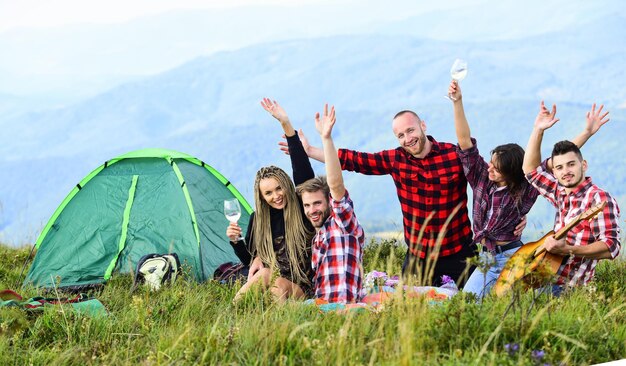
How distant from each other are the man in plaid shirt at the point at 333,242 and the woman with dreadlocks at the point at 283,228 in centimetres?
23

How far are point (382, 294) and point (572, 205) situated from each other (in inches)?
59.2

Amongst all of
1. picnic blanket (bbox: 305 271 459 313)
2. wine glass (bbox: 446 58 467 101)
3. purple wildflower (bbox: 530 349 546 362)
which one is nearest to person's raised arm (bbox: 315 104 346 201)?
picnic blanket (bbox: 305 271 459 313)

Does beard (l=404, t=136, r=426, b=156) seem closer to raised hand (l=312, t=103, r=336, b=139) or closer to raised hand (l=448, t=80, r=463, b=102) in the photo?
raised hand (l=448, t=80, r=463, b=102)

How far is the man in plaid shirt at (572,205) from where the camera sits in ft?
18.2

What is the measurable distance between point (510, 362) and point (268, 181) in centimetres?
290

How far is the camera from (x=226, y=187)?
8695 mm

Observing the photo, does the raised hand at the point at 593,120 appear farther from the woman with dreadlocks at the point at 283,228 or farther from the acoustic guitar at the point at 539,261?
the woman with dreadlocks at the point at 283,228

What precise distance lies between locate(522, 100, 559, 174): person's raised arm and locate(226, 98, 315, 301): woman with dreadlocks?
1684mm

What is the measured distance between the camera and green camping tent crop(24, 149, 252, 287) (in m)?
8.12

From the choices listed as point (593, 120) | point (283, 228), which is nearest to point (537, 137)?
point (593, 120)

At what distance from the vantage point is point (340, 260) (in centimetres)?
583

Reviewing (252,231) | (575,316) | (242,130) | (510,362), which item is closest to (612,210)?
(575,316)

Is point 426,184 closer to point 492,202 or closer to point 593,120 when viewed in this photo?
point 492,202

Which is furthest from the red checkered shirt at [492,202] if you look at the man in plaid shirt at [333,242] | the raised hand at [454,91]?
the man in plaid shirt at [333,242]
